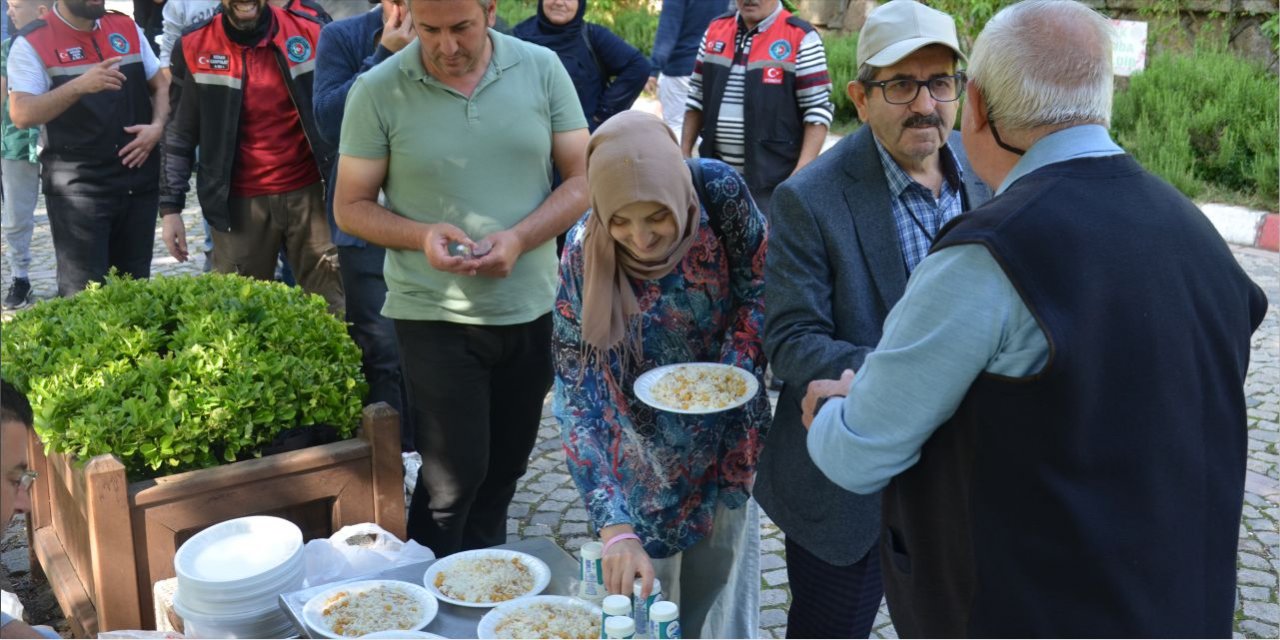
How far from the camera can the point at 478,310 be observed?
11.6 feet

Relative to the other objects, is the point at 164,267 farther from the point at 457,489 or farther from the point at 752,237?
the point at 752,237

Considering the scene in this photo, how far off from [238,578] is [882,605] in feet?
7.94

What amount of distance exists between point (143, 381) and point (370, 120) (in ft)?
3.17

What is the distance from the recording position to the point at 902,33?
2566mm

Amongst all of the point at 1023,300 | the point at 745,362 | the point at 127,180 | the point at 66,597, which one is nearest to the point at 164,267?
the point at 127,180

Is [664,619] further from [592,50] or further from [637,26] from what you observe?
[637,26]

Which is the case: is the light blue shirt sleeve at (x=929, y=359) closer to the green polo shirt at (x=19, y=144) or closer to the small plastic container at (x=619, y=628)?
the small plastic container at (x=619, y=628)

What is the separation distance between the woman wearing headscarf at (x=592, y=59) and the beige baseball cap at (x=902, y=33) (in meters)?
3.71

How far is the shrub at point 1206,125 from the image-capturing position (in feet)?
31.0

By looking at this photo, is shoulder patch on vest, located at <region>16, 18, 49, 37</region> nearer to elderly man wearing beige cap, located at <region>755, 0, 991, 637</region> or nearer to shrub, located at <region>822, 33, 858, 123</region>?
elderly man wearing beige cap, located at <region>755, 0, 991, 637</region>

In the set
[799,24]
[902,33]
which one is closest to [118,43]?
[799,24]

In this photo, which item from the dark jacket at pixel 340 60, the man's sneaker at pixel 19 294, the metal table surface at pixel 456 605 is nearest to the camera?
the metal table surface at pixel 456 605

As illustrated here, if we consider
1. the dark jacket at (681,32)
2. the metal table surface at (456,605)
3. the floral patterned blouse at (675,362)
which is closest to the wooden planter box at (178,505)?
the metal table surface at (456,605)

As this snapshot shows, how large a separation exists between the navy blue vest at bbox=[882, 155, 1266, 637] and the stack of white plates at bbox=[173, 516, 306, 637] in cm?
159
